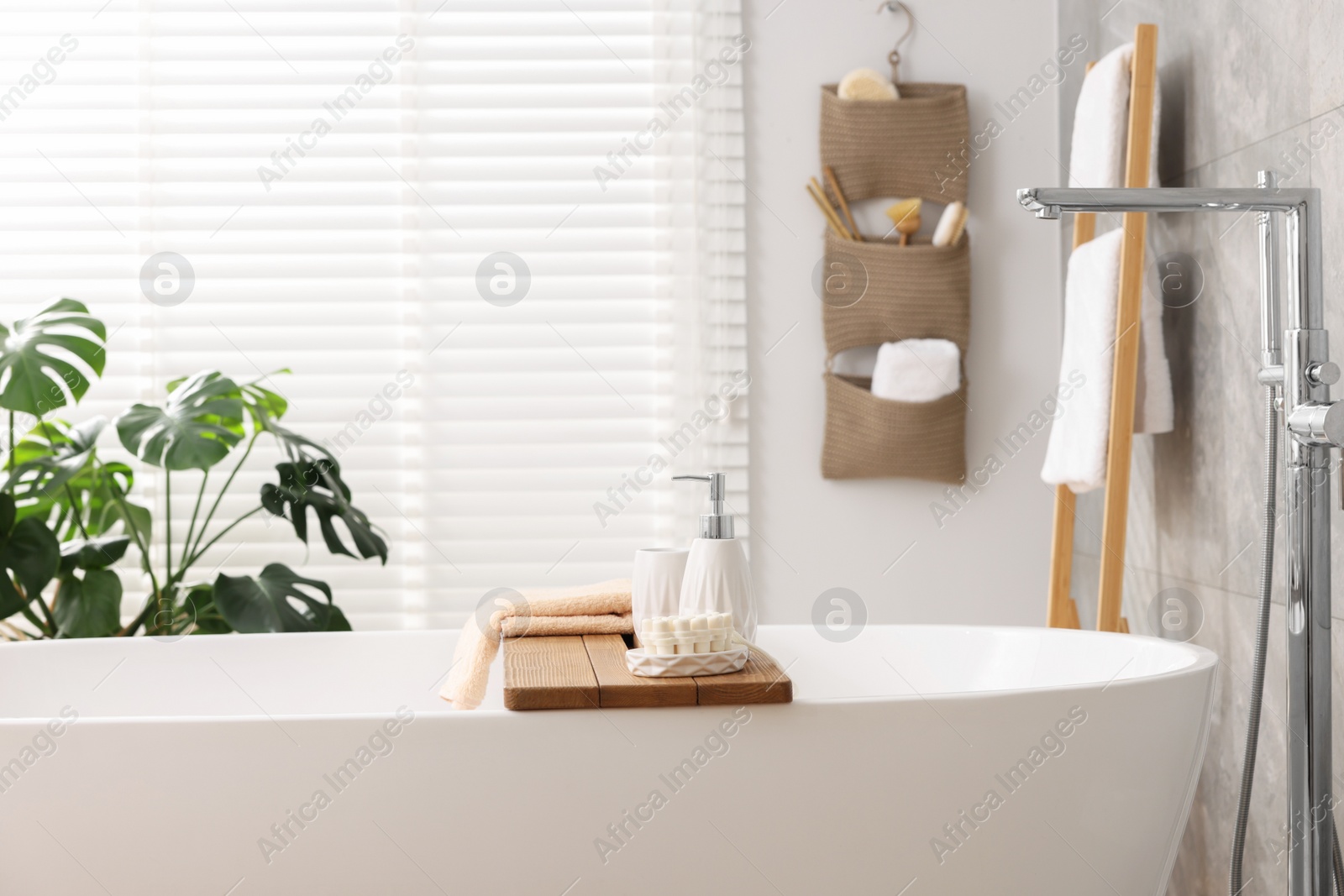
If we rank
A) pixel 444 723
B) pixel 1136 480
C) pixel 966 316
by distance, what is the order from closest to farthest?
1. pixel 444 723
2. pixel 1136 480
3. pixel 966 316

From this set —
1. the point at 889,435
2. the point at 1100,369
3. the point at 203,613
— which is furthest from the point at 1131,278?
the point at 203,613

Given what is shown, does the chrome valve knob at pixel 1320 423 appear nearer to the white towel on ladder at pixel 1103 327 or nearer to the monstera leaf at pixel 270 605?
the white towel on ladder at pixel 1103 327

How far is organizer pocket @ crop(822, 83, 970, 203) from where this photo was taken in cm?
227

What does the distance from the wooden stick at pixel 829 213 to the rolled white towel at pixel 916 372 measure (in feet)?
0.89

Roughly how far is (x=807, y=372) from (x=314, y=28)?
4.35 feet

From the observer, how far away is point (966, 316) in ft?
7.48

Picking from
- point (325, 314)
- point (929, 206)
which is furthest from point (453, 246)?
point (929, 206)

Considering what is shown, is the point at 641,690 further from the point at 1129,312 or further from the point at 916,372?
the point at 916,372

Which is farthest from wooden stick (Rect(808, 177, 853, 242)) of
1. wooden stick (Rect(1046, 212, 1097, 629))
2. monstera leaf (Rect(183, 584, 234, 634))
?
monstera leaf (Rect(183, 584, 234, 634))

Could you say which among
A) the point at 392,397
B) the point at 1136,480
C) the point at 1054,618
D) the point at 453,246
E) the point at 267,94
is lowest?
the point at 1054,618

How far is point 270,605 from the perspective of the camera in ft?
6.15

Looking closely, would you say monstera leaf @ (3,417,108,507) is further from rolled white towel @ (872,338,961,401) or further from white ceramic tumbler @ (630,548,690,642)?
rolled white towel @ (872,338,961,401)

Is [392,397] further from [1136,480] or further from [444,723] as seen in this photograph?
[1136,480]

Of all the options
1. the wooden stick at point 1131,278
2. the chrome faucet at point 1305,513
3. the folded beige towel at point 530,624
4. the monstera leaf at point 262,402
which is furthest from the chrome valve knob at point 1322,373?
the monstera leaf at point 262,402
